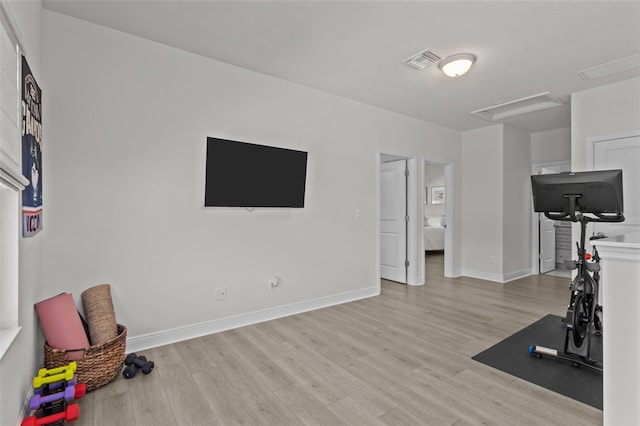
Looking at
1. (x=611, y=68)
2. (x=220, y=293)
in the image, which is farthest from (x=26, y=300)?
(x=611, y=68)

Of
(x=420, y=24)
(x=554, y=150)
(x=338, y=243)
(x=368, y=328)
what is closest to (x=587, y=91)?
(x=554, y=150)

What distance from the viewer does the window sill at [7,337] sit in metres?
1.41

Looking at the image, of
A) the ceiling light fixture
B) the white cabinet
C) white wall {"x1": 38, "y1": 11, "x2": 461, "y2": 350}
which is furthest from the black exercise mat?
the white cabinet

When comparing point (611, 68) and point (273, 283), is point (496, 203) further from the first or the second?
point (273, 283)

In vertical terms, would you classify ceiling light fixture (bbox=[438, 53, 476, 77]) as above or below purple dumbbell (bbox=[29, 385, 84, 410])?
above

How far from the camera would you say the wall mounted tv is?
120 inches

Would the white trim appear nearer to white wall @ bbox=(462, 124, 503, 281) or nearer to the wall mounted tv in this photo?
white wall @ bbox=(462, 124, 503, 281)

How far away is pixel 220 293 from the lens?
125 inches

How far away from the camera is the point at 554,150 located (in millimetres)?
5609

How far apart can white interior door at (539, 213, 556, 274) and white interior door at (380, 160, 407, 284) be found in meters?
2.78

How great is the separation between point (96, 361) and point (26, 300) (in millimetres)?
572

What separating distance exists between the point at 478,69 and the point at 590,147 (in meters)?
1.81

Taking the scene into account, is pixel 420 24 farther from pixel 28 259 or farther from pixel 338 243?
pixel 28 259

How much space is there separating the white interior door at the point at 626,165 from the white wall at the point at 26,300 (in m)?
5.23
